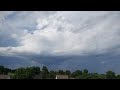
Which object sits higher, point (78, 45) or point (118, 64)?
point (78, 45)

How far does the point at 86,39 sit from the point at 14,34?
0.78m

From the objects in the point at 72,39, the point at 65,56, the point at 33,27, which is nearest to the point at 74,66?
the point at 65,56

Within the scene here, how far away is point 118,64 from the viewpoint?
6.91ft

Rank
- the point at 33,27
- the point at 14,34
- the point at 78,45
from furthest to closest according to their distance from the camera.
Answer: the point at 14,34
the point at 78,45
the point at 33,27

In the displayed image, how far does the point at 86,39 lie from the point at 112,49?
0.30 meters
